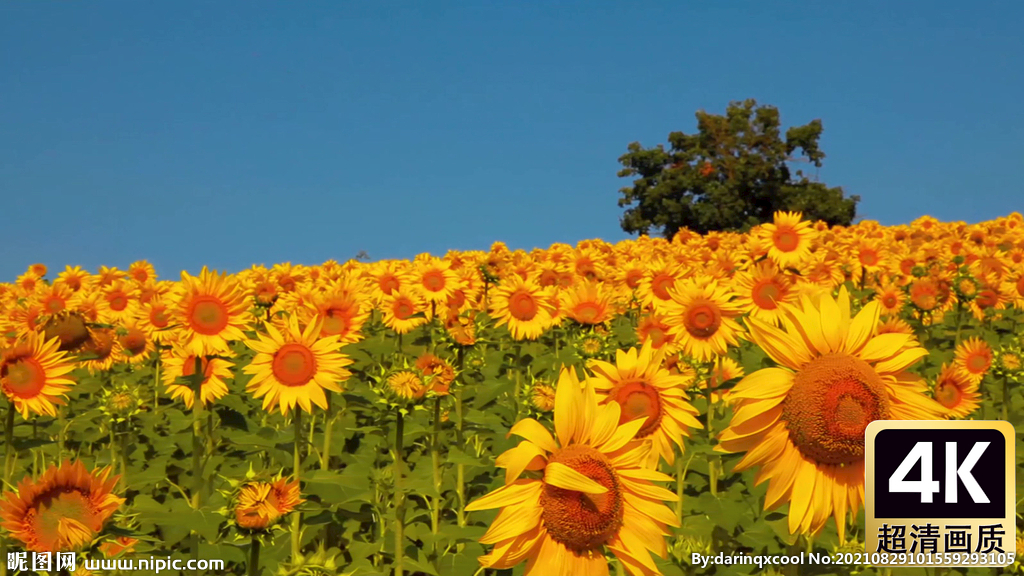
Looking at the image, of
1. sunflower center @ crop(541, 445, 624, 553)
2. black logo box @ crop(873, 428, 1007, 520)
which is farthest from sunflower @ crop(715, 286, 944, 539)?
sunflower center @ crop(541, 445, 624, 553)

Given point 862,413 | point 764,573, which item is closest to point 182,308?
point 764,573

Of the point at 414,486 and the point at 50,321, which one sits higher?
the point at 50,321

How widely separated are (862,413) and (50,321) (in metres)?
5.50

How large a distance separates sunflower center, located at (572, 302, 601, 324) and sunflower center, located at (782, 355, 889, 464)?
19.0ft

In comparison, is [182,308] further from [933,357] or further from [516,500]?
A: [933,357]

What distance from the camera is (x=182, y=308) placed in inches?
256

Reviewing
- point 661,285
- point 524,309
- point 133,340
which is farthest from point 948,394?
point 133,340

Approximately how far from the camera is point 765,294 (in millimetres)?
8445

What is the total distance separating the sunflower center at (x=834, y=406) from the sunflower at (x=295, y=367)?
11.4ft

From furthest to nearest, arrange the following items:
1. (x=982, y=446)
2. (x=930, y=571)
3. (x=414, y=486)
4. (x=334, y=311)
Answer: (x=334, y=311) < (x=930, y=571) < (x=414, y=486) < (x=982, y=446)

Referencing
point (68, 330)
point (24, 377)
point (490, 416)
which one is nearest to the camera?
point (24, 377)

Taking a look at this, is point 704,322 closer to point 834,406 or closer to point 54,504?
point 834,406

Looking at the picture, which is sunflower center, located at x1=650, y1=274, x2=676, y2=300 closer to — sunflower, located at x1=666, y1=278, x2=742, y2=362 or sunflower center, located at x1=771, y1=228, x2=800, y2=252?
sunflower, located at x1=666, y1=278, x2=742, y2=362

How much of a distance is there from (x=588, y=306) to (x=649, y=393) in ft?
14.9
